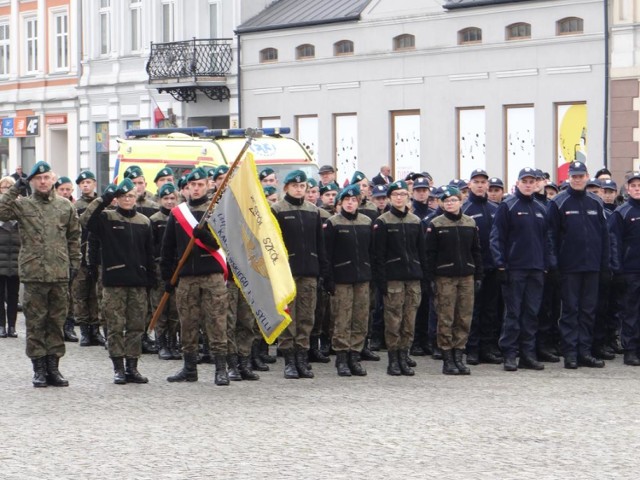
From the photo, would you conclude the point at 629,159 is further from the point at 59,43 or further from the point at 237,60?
the point at 59,43

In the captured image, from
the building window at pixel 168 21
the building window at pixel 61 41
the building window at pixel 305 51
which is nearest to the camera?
the building window at pixel 305 51

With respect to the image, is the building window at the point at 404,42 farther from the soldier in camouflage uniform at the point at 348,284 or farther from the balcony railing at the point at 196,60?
the soldier in camouflage uniform at the point at 348,284

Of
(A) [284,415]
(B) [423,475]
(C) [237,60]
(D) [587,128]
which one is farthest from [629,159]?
(B) [423,475]

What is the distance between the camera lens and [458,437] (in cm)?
1165

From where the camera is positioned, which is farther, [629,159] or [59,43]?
[59,43]

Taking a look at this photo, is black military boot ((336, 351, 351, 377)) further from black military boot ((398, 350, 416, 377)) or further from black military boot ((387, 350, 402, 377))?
black military boot ((398, 350, 416, 377))

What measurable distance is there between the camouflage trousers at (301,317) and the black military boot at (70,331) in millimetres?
4683

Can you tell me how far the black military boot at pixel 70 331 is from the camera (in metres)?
19.8

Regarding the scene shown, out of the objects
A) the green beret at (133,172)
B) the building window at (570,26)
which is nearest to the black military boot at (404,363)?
the green beret at (133,172)

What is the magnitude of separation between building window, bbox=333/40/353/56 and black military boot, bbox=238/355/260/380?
22599mm

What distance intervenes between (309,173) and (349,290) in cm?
832

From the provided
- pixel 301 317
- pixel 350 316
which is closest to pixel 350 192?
pixel 350 316

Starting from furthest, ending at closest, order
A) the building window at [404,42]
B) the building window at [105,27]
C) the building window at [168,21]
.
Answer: the building window at [105,27]
the building window at [168,21]
the building window at [404,42]

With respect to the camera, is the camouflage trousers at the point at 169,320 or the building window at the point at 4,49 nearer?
the camouflage trousers at the point at 169,320
